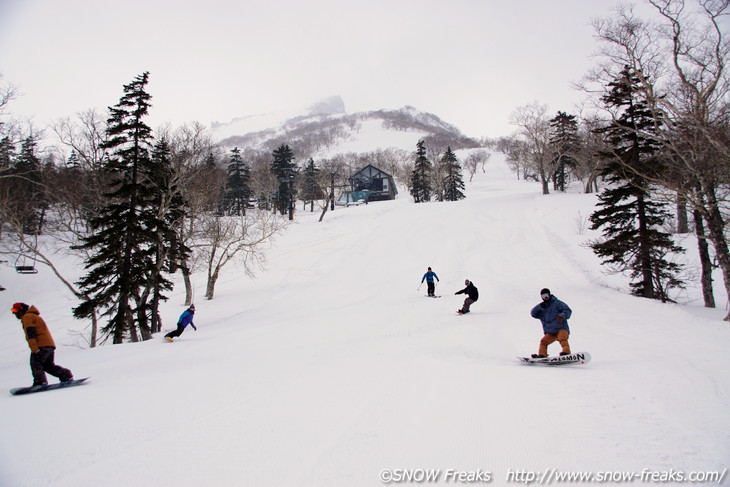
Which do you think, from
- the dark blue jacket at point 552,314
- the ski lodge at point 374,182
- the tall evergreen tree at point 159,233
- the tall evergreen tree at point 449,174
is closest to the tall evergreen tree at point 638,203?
the dark blue jacket at point 552,314

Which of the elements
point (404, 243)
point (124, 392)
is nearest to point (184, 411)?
point (124, 392)

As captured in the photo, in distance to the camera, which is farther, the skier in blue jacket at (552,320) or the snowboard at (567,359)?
the skier in blue jacket at (552,320)

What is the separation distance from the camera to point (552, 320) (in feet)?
27.2

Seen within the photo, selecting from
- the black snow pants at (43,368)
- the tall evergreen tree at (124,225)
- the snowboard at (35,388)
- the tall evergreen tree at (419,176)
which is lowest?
the snowboard at (35,388)

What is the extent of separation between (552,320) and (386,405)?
535 centimetres

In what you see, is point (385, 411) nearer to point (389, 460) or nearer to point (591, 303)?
point (389, 460)

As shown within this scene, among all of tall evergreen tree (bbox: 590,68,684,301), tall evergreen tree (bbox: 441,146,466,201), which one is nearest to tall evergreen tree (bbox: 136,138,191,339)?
tall evergreen tree (bbox: 590,68,684,301)

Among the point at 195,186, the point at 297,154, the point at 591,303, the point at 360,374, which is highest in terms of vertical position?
the point at 297,154

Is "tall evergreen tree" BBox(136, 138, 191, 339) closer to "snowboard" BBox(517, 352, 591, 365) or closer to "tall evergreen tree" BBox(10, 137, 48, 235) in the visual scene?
"tall evergreen tree" BBox(10, 137, 48, 235)

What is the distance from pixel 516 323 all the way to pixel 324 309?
9072mm

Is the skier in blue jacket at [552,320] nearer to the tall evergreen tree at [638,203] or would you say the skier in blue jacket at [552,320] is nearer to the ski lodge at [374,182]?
the tall evergreen tree at [638,203]

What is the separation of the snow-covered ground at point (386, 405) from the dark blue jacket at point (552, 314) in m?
1.14

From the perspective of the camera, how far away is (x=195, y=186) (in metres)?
24.3

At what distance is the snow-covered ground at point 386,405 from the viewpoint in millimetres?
3641
